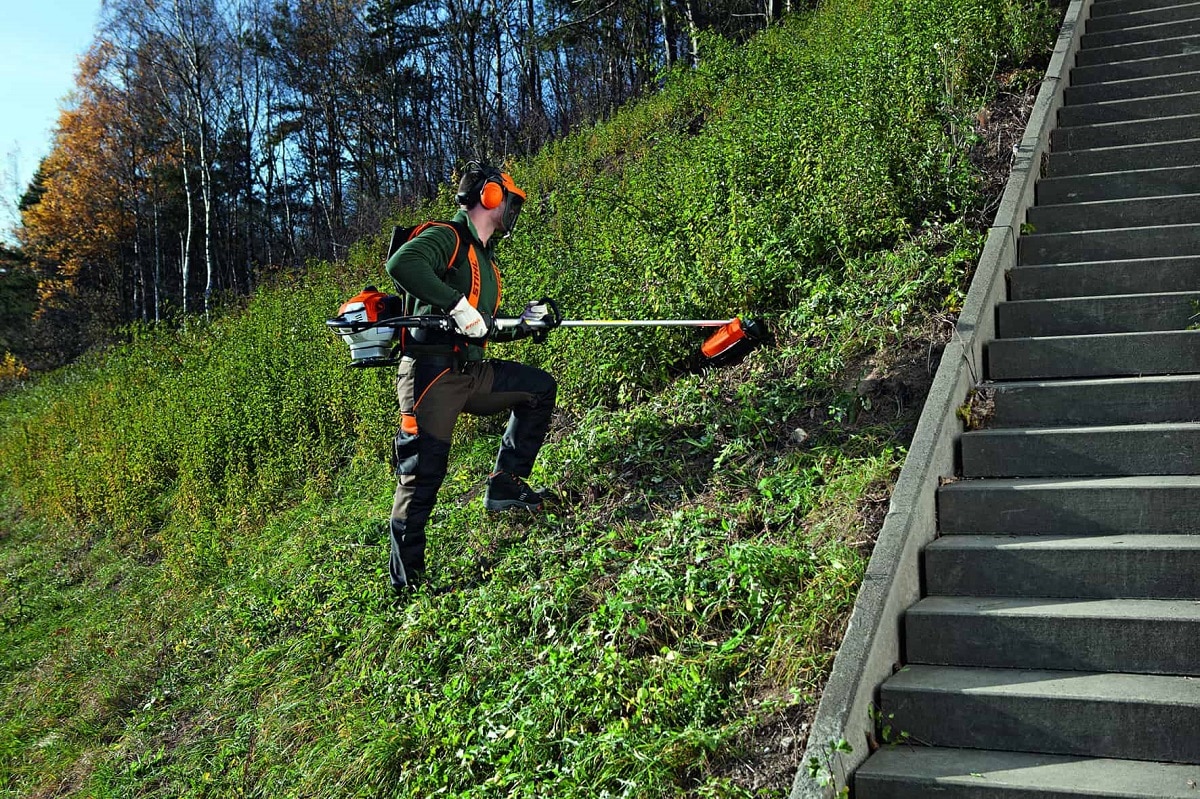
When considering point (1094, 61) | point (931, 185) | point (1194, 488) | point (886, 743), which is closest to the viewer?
point (886, 743)

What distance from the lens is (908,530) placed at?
3.88 m

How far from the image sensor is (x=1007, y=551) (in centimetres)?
393

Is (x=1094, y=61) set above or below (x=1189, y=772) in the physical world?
above

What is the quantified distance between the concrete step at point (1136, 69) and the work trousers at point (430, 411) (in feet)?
19.8

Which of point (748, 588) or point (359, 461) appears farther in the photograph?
point (359, 461)

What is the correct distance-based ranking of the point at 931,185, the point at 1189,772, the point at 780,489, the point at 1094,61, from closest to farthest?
the point at 1189,772
the point at 780,489
the point at 931,185
the point at 1094,61

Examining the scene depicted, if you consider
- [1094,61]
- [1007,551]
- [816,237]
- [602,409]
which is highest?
[1094,61]

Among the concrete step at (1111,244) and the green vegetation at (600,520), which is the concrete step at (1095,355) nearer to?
the green vegetation at (600,520)

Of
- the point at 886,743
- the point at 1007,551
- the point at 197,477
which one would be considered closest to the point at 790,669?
the point at 886,743

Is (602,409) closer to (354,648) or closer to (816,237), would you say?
(816,237)

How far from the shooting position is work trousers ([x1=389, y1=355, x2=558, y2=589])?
524 cm

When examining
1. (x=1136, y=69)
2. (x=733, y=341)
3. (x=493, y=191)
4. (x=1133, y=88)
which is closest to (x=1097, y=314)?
(x=733, y=341)

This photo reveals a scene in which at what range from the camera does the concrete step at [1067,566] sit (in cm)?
367

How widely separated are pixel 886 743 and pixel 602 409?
3.80 meters
